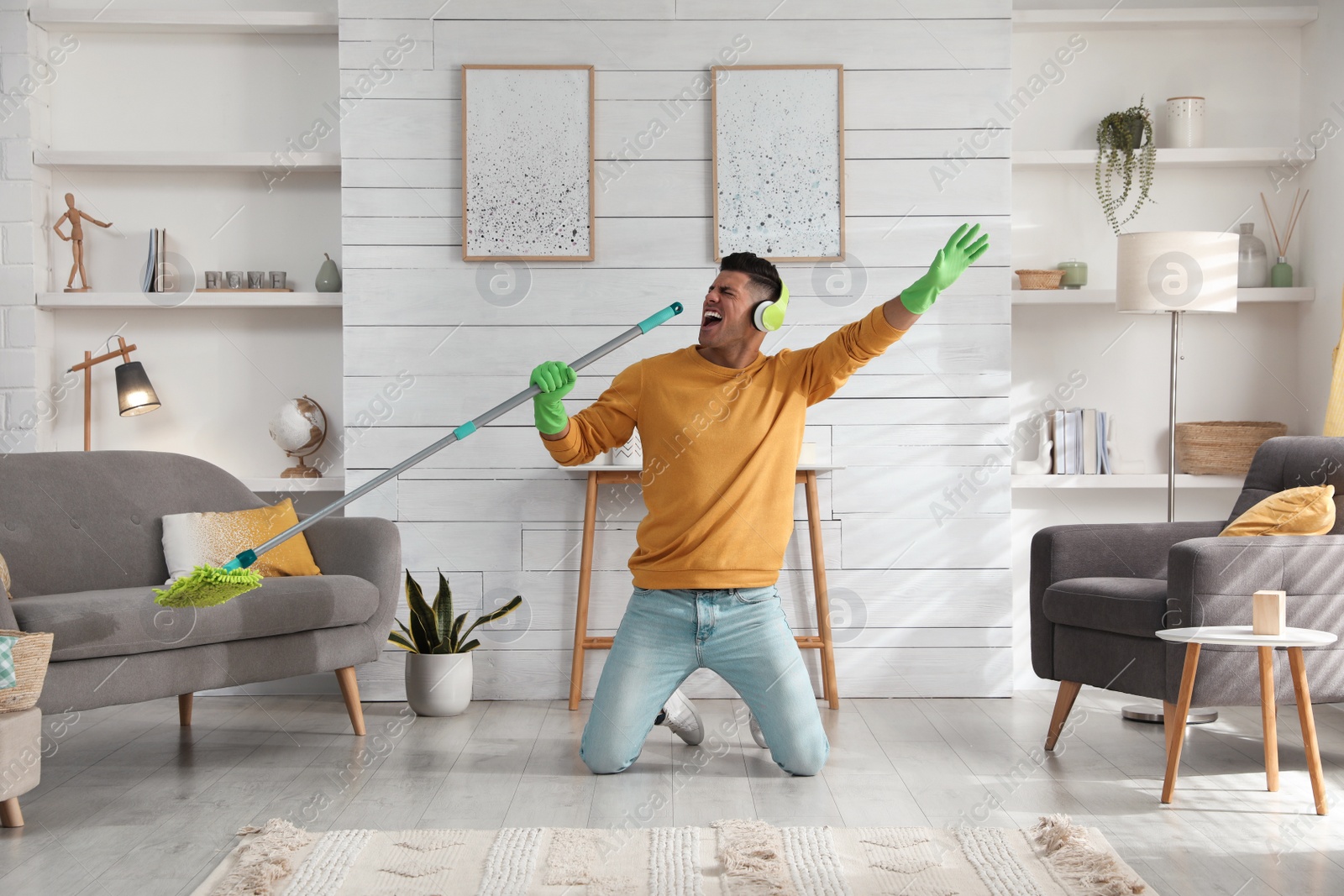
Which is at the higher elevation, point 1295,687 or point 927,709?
point 1295,687

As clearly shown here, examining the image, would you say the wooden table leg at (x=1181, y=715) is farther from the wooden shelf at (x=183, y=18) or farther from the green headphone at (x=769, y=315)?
the wooden shelf at (x=183, y=18)

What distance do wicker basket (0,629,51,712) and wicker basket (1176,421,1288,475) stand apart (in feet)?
11.4

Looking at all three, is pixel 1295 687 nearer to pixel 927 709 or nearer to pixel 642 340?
pixel 927 709

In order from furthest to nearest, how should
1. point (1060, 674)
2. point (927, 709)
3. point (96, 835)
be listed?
1. point (927, 709)
2. point (1060, 674)
3. point (96, 835)

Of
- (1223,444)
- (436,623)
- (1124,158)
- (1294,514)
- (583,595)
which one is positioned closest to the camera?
(1294,514)

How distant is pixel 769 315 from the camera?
268 centimetres

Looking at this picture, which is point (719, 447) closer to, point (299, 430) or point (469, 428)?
point (469, 428)

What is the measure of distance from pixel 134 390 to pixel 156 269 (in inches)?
17.0

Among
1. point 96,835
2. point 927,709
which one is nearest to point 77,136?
point 96,835

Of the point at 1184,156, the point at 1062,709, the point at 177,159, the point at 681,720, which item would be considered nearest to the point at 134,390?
the point at 177,159

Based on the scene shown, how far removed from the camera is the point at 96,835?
231 cm

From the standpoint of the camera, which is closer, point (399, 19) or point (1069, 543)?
point (1069, 543)

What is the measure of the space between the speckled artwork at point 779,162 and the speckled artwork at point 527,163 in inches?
17.9

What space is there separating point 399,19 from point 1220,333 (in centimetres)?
305
